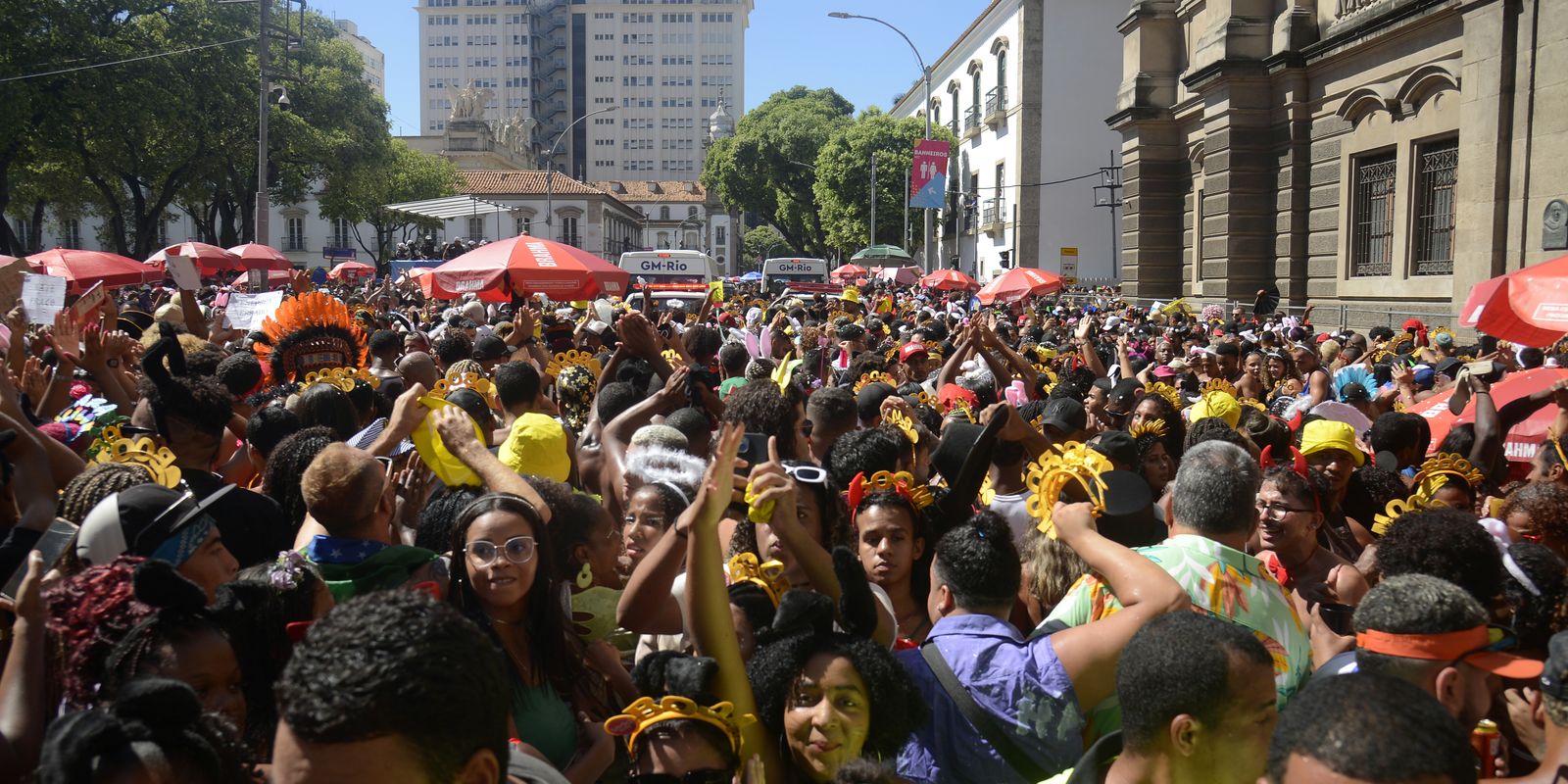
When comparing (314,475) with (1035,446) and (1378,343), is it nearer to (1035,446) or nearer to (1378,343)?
(1035,446)

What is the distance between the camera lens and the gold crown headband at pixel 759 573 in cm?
334

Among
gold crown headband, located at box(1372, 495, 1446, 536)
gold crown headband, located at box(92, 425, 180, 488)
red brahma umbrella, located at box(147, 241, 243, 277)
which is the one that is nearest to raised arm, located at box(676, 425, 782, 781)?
gold crown headband, located at box(92, 425, 180, 488)

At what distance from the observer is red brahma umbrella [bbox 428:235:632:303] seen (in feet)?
40.8

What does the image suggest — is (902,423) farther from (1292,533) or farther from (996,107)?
(996,107)

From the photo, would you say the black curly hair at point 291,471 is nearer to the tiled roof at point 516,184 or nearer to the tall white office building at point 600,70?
the tiled roof at point 516,184

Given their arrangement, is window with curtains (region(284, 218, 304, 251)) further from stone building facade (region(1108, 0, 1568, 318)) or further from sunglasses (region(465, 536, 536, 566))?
sunglasses (region(465, 536, 536, 566))

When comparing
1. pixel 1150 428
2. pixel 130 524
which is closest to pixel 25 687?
pixel 130 524

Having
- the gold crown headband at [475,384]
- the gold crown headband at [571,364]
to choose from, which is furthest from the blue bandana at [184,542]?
the gold crown headband at [571,364]

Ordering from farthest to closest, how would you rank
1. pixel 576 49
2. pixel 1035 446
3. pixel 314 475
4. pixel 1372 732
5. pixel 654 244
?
pixel 576 49, pixel 654 244, pixel 1035 446, pixel 314 475, pixel 1372 732

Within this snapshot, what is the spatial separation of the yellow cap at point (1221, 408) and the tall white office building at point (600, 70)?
5331 inches

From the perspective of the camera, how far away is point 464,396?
19.6ft

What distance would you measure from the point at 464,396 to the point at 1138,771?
4.32 m

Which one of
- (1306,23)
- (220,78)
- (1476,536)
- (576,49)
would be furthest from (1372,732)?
(576,49)

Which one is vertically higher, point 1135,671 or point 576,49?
point 576,49
